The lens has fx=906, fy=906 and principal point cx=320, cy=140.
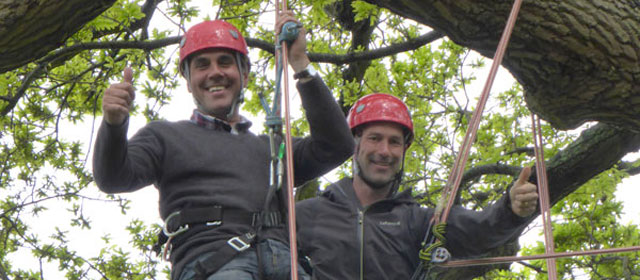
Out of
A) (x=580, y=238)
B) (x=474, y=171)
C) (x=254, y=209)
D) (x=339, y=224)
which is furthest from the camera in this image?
(x=580, y=238)

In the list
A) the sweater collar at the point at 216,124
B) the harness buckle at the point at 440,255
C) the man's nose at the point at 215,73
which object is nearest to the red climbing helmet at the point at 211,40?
the man's nose at the point at 215,73

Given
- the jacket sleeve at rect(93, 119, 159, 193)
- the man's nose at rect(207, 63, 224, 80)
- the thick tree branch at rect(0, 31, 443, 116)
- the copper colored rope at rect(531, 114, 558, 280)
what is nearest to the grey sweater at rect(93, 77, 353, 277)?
the jacket sleeve at rect(93, 119, 159, 193)

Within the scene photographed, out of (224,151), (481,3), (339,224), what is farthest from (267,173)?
(481,3)

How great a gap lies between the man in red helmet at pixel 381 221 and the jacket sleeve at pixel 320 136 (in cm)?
37

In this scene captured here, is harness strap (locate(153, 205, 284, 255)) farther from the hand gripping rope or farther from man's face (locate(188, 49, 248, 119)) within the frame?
the hand gripping rope

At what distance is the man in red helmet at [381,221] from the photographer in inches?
153

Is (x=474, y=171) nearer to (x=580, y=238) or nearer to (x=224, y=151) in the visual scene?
(x=580, y=238)

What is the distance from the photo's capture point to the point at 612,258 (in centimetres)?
680

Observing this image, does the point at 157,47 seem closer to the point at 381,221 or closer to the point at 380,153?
the point at 380,153

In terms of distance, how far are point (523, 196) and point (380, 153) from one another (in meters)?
0.90

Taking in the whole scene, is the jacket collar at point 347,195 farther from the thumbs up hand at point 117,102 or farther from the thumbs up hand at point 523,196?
the thumbs up hand at point 117,102

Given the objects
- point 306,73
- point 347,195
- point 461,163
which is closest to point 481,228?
point 461,163

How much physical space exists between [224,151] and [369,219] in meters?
0.97

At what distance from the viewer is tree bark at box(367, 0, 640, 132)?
3436 mm
